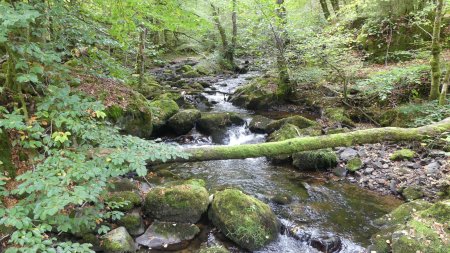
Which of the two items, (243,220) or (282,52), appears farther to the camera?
(282,52)

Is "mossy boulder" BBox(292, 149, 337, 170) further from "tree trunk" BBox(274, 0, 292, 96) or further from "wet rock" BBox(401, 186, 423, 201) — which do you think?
"tree trunk" BBox(274, 0, 292, 96)

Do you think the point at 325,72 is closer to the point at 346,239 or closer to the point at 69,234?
the point at 346,239

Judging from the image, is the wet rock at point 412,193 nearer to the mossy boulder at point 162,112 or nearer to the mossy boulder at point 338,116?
the mossy boulder at point 338,116

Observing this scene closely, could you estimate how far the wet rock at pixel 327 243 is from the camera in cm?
520

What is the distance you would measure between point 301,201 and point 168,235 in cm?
307

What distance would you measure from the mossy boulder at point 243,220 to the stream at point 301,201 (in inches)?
6.0

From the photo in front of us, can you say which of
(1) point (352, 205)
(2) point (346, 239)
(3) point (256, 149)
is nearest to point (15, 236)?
(3) point (256, 149)

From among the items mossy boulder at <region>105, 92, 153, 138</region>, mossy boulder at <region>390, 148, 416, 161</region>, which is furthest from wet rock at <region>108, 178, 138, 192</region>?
mossy boulder at <region>390, 148, 416, 161</region>

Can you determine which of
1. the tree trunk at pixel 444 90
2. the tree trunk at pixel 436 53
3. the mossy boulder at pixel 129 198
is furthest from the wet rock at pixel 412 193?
the mossy boulder at pixel 129 198

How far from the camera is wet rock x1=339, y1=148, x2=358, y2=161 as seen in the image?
28.7ft

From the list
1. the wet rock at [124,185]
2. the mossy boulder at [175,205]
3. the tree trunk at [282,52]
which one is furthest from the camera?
the tree trunk at [282,52]

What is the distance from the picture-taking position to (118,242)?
4719 millimetres

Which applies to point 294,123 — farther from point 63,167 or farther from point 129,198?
point 63,167

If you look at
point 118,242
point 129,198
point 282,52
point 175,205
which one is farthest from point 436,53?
point 118,242
